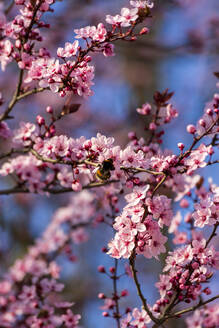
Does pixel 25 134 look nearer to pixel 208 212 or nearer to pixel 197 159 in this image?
→ pixel 197 159

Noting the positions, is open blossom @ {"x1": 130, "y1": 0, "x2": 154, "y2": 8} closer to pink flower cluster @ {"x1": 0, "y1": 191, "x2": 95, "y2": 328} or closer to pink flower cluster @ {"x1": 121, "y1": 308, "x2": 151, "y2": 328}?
pink flower cluster @ {"x1": 121, "y1": 308, "x2": 151, "y2": 328}

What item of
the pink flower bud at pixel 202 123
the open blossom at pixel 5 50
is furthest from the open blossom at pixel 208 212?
the open blossom at pixel 5 50

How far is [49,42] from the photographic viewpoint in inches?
350

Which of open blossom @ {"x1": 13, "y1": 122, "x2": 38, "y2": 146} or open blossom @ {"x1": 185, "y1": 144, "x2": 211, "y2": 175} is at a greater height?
open blossom @ {"x1": 13, "y1": 122, "x2": 38, "y2": 146}

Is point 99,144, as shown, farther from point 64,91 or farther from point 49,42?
point 49,42

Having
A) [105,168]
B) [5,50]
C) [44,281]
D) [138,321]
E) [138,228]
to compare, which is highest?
[5,50]

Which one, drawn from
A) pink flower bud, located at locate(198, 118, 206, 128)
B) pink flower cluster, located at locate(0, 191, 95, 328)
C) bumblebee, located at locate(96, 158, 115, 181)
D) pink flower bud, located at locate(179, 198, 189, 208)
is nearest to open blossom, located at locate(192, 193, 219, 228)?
pink flower bud, located at locate(198, 118, 206, 128)

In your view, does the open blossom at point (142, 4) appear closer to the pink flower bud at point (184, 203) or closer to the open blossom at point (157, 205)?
the open blossom at point (157, 205)

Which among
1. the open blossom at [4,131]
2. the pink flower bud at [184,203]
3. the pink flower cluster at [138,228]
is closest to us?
the pink flower cluster at [138,228]

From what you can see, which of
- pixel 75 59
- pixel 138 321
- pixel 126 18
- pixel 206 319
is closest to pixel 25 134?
pixel 75 59

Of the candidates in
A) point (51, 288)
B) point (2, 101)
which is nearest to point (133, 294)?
point (51, 288)

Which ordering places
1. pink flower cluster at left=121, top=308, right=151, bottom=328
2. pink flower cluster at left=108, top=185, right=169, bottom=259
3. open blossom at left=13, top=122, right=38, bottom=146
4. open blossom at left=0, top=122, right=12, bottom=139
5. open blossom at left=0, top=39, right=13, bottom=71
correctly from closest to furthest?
pink flower cluster at left=108, top=185, right=169, bottom=259 < pink flower cluster at left=121, top=308, right=151, bottom=328 < open blossom at left=0, top=39, right=13, bottom=71 < open blossom at left=13, top=122, right=38, bottom=146 < open blossom at left=0, top=122, right=12, bottom=139

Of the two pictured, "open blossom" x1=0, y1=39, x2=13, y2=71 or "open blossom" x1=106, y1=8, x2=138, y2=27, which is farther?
"open blossom" x1=0, y1=39, x2=13, y2=71

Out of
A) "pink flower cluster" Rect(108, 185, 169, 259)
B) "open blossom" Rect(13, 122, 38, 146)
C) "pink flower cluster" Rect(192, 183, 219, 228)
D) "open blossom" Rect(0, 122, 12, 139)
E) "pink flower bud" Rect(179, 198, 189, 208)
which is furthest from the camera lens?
"pink flower bud" Rect(179, 198, 189, 208)
